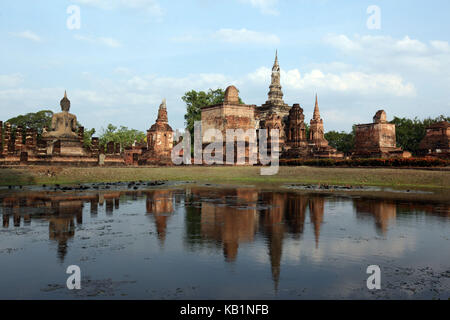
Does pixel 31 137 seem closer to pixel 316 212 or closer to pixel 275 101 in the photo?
pixel 316 212

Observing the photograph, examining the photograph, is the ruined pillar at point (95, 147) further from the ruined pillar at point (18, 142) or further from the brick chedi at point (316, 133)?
the brick chedi at point (316, 133)

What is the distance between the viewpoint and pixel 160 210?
1142 cm

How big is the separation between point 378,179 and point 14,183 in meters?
21.4

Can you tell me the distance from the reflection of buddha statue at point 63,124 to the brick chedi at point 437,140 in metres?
33.5

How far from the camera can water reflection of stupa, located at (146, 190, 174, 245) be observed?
8.40 meters

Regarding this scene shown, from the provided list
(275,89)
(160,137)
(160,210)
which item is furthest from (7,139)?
(275,89)

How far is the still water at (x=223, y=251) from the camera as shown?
465 centimetres

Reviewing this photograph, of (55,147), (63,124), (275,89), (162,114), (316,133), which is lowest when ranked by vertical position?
(55,147)

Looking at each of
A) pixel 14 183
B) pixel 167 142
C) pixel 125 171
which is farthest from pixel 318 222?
pixel 167 142

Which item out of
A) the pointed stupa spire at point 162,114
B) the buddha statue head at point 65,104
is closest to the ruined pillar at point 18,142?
the buddha statue head at point 65,104

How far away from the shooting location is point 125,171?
25969 millimetres

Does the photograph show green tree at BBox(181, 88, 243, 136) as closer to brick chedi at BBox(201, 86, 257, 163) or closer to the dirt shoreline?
brick chedi at BBox(201, 86, 257, 163)

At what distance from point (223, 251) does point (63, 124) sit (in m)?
29.9
